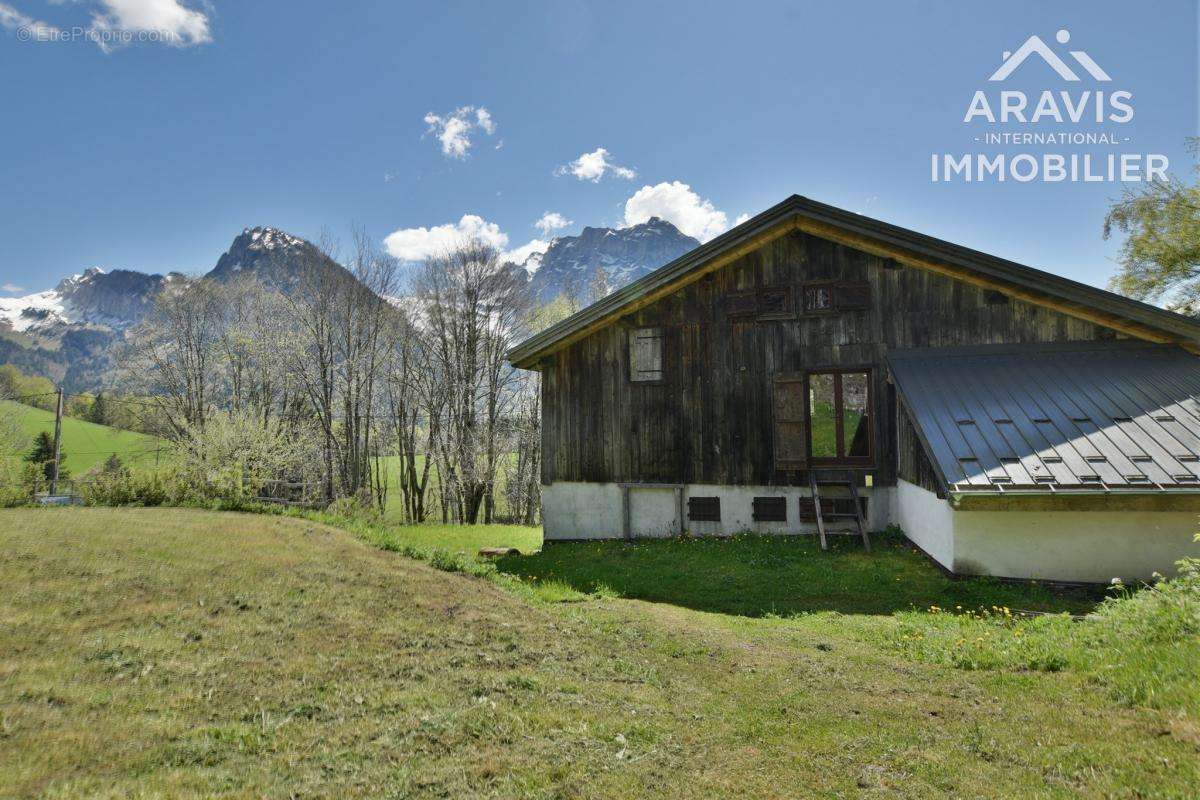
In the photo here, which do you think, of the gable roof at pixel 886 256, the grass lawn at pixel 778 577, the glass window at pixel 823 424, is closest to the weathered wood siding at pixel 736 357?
the gable roof at pixel 886 256

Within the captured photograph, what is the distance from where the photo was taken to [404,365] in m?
30.0

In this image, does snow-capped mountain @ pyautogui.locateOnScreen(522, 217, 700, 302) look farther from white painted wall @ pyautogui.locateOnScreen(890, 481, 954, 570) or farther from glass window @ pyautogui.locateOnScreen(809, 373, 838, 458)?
white painted wall @ pyautogui.locateOnScreen(890, 481, 954, 570)

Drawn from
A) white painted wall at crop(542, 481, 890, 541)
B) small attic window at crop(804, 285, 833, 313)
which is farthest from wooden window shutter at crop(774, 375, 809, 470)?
small attic window at crop(804, 285, 833, 313)

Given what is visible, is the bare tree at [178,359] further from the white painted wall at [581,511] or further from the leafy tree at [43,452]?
the white painted wall at [581,511]

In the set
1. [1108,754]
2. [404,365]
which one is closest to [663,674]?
[1108,754]

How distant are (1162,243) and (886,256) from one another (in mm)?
14914

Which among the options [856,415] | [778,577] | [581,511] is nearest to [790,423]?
[778,577]

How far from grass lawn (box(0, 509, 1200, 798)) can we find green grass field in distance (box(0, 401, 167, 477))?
33.0 metres

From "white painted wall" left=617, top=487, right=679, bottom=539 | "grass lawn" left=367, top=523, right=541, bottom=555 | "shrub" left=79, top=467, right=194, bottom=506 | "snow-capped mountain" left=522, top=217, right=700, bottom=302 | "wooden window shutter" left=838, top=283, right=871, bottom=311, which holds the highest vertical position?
"snow-capped mountain" left=522, top=217, right=700, bottom=302

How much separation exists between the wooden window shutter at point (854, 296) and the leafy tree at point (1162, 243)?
47.6ft

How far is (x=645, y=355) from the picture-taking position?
14.3 meters

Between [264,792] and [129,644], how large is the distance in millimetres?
2994

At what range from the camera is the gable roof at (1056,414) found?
27.6 feet

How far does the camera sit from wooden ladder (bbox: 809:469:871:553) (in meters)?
11.5
